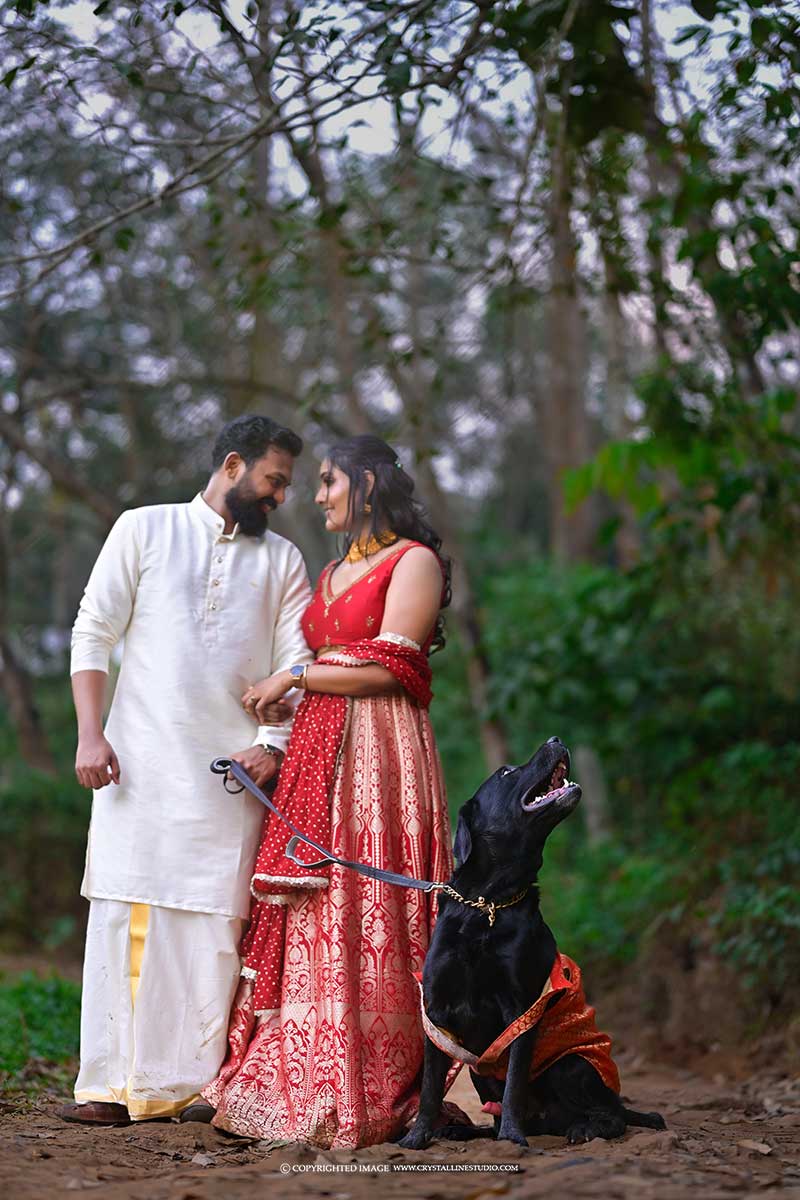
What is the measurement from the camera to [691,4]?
5.36m

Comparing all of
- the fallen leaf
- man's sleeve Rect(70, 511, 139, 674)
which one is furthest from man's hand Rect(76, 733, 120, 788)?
the fallen leaf

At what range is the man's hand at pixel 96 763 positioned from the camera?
14.1 ft

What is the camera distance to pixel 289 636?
15.5 ft

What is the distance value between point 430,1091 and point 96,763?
151 cm

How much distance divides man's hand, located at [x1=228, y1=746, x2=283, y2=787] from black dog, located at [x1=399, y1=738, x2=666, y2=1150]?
0.90m

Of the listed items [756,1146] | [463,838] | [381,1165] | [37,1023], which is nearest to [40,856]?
[37,1023]

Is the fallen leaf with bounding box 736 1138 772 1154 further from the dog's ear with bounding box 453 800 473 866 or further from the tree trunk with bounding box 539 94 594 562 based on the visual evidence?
the tree trunk with bounding box 539 94 594 562

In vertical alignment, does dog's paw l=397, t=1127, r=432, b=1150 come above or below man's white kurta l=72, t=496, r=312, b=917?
below

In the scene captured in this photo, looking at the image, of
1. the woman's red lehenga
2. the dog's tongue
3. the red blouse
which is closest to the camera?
the dog's tongue

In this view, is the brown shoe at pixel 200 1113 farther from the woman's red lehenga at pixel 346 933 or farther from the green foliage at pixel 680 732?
the green foliage at pixel 680 732

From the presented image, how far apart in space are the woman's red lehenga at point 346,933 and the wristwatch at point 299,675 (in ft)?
0.36

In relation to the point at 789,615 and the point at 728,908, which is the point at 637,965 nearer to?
the point at 728,908

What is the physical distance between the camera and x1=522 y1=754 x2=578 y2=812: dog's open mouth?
3.73 meters

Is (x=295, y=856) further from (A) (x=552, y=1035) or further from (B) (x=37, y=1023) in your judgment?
(B) (x=37, y=1023)
